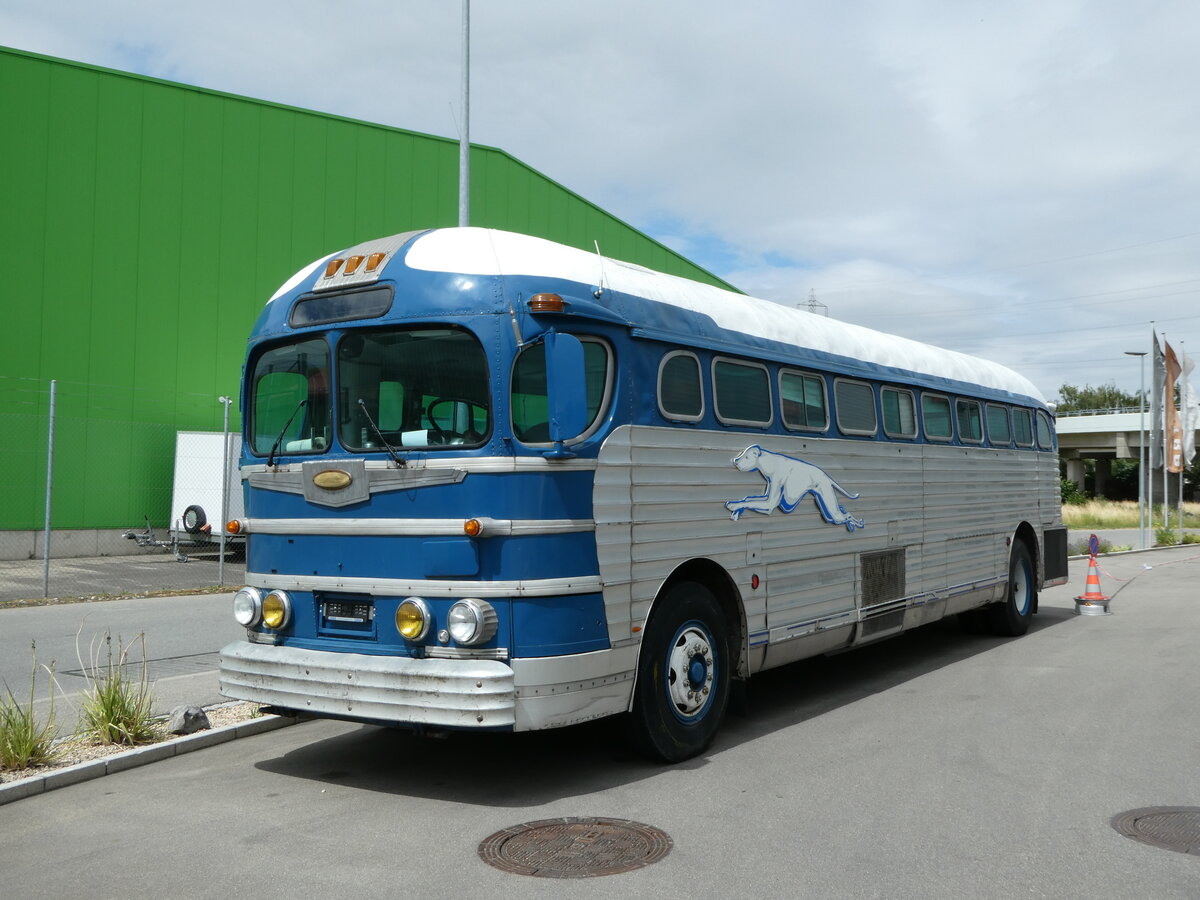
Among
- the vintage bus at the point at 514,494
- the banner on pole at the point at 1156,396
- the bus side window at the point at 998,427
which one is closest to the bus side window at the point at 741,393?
the vintage bus at the point at 514,494

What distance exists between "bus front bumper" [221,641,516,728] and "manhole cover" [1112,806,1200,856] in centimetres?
316

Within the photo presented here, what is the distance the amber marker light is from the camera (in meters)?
6.11

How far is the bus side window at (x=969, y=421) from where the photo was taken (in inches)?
466

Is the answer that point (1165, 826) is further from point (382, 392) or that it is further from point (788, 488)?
point (382, 392)

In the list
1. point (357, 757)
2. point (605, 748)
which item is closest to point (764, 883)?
point (605, 748)

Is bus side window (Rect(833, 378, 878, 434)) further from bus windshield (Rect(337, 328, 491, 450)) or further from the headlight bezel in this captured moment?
the headlight bezel

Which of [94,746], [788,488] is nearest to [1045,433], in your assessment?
[788,488]

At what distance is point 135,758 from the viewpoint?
6992 millimetres

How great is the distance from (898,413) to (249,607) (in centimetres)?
618

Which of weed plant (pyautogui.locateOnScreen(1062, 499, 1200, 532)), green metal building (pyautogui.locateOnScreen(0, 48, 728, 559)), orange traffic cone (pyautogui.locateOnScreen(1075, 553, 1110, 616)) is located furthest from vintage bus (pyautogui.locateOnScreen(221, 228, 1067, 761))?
weed plant (pyautogui.locateOnScreen(1062, 499, 1200, 532))

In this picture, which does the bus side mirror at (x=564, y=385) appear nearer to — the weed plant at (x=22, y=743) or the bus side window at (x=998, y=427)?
the weed plant at (x=22, y=743)

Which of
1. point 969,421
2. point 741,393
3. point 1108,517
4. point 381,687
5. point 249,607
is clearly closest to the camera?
point 381,687

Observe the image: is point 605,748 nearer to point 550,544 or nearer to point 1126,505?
point 550,544

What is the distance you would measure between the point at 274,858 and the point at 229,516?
17312 millimetres
